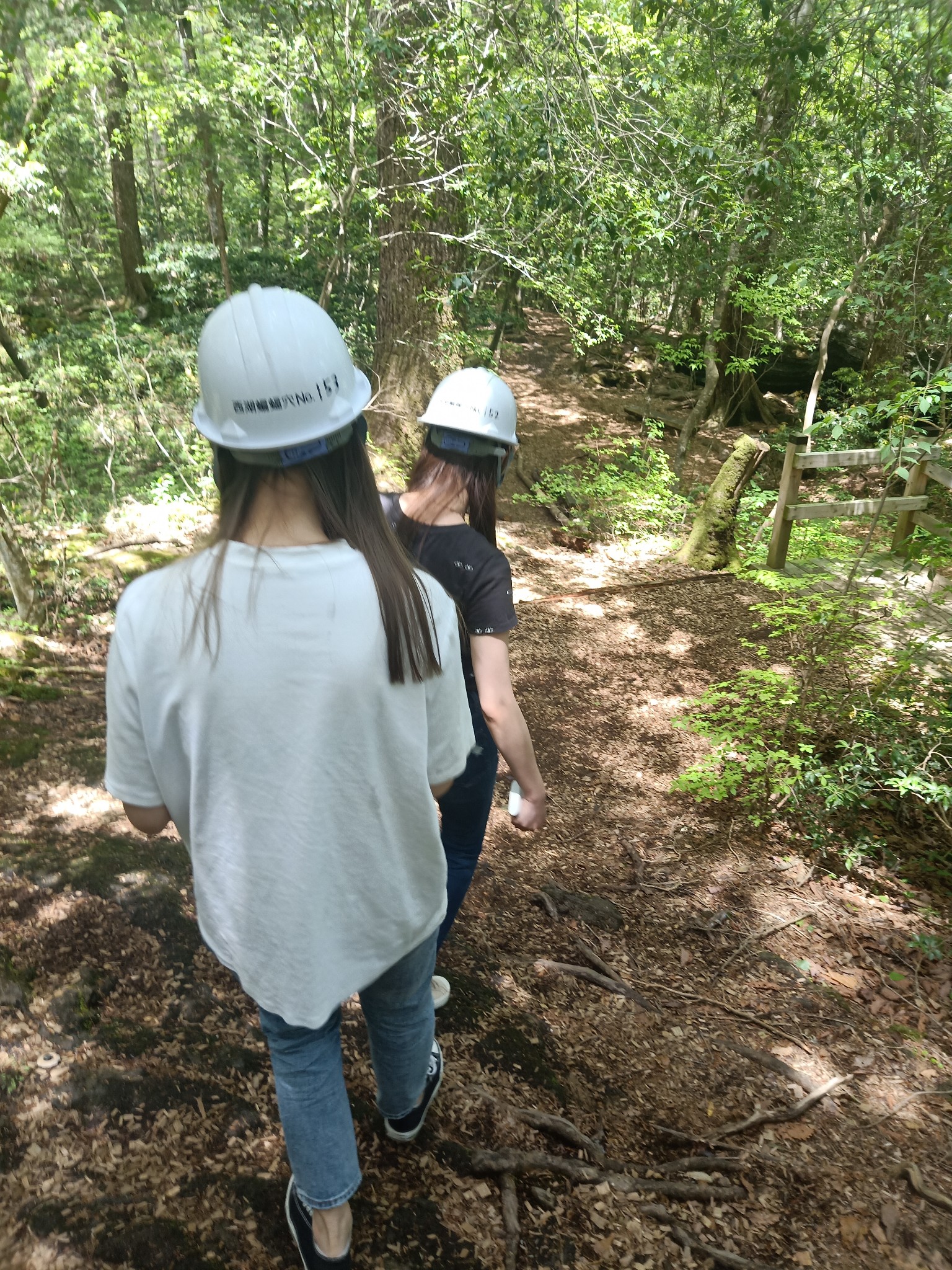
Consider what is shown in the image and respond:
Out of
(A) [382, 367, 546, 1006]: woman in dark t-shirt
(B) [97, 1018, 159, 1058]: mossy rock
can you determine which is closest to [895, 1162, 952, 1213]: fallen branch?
(A) [382, 367, 546, 1006]: woman in dark t-shirt

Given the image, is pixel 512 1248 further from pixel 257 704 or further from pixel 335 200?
pixel 335 200

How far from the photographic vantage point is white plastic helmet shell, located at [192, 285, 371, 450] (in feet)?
3.83

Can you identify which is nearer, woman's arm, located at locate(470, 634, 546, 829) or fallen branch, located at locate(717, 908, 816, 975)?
Result: woman's arm, located at locate(470, 634, 546, 829)

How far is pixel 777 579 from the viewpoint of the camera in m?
5.62

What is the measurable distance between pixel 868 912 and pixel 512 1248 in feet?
7.51

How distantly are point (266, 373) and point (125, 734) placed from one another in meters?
0.62

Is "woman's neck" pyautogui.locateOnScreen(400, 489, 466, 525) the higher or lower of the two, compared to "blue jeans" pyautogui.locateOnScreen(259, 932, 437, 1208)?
higher

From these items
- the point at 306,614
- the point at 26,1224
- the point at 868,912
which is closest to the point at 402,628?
the point at 306,614

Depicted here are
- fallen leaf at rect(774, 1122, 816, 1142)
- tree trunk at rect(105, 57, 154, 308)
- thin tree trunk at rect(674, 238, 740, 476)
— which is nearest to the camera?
fallen leaf at rect(774, 1122, 816, 1142)

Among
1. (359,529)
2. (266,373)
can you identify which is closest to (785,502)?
(359,529)

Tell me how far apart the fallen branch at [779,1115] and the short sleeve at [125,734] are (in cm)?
206

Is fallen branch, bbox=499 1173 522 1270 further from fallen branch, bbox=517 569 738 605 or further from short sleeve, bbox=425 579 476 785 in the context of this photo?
fallen branch, bbox=517 569 738 605

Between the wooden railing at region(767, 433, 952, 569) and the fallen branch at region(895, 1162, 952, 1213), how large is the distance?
208 inches

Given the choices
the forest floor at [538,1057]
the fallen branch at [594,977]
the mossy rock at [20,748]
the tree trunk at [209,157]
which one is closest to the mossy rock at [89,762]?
the forest floor at [538,1057]
